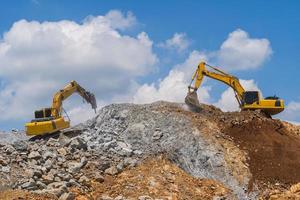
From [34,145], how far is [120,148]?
11.8ft

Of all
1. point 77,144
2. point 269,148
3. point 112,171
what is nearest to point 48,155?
point 77,144

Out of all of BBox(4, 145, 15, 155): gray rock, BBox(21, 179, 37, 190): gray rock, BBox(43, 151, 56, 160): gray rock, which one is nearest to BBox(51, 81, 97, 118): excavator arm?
BBox(4, 145, 15, 155): gray rock

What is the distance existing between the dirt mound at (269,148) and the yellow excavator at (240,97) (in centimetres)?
192

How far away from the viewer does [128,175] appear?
68.3ft

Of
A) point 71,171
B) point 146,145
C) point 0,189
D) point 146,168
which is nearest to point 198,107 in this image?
point 146,145

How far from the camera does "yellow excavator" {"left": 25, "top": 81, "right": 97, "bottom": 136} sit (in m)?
26.7

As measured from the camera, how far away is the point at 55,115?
2841 centimetres

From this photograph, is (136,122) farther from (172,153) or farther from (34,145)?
(34,145)

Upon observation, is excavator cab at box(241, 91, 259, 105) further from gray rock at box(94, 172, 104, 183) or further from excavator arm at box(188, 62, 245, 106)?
gray rock at box(94, 172, 104, 183)

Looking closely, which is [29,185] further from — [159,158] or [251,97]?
[251,97]

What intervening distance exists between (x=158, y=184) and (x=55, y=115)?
998 cm

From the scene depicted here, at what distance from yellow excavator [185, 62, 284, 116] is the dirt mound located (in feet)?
6.30

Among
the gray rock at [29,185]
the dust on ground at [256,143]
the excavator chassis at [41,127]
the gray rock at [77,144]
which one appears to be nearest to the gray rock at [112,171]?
the gray rock at [77,144]

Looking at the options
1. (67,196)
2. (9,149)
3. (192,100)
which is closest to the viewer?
(67,196)
